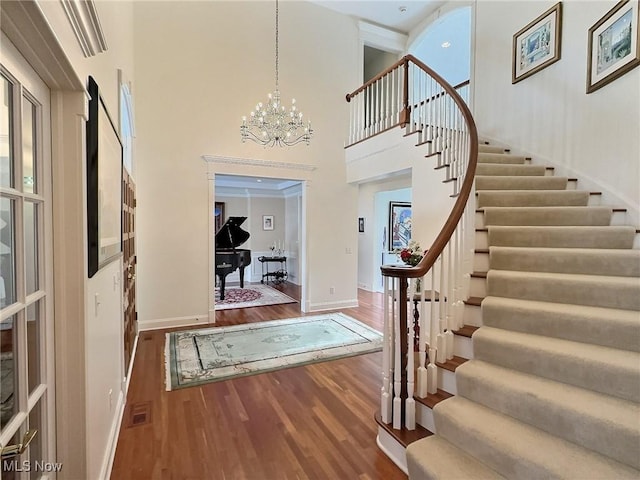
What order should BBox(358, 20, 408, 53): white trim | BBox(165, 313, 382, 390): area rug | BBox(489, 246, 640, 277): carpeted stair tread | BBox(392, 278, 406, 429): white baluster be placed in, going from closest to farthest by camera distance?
BBox(392, 278, 406, 429): white baluster < BBox(489, 246, 640, 277): carpeted stair tread < BBox(165, 313, 382, 390): area rug < BBox(358, 20, 408, 53): white trim

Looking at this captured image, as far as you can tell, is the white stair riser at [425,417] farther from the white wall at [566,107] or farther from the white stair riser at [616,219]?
the white wall at [566,107]

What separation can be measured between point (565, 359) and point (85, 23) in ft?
9.25

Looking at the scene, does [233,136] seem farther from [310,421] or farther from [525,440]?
[525,440]

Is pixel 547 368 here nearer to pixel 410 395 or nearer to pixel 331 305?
pixel 410 395

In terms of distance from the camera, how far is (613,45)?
10.5 feet

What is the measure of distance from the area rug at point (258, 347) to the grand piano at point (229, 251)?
70.0 inches

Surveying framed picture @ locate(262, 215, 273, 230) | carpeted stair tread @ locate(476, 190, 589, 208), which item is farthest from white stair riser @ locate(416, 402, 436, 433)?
framed picture @ locate(262, 215, 273, 230)

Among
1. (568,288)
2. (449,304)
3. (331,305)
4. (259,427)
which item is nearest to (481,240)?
(568,288)

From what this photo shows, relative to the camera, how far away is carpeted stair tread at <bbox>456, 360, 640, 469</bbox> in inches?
55.9

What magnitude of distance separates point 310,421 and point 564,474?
5.29ft

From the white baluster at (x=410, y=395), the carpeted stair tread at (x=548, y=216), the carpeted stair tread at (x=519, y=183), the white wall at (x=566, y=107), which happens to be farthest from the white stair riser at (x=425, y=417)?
the white wall at (x=566, y=107)

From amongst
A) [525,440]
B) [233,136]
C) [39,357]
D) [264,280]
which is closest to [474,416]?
[525,440]

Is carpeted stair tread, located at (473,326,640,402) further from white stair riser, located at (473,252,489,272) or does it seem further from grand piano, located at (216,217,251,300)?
grand piano, located at (216,217,251,300)

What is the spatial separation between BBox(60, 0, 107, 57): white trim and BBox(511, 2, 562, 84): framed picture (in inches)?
195
